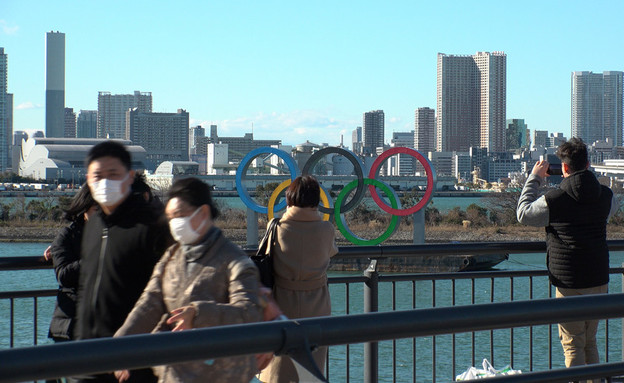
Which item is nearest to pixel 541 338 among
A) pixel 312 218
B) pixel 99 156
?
pixel 312 218

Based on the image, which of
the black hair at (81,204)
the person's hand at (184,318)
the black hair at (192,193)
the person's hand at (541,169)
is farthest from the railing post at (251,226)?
the person's hand at (184,318)

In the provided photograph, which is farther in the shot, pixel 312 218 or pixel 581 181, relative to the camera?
pixel 581 181

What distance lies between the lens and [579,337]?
16.6ft

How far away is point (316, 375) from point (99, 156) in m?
1.78

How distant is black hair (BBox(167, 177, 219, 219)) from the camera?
10.7 feet

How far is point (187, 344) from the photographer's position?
6.83 feet

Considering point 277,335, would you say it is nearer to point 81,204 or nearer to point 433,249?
point 81,204

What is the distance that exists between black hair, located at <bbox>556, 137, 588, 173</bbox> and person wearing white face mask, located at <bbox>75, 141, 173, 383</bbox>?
2866 millimetres

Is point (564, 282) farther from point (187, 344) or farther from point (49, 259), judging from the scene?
point (187, 344)

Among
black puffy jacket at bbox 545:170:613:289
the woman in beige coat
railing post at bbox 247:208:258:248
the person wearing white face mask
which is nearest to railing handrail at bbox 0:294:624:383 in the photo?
the person wearing white face mask

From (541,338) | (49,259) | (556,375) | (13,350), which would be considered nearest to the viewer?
(13,350)

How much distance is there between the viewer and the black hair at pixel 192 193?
3268 mm

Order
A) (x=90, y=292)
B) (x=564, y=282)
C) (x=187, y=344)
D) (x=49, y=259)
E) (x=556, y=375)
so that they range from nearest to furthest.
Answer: (x=187, y=344) < (x=556, y=375) < (x=90, y=292) < (x=49, y=259) < (x=564, y=282)

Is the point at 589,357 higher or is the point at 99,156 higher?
the point at 99,156
